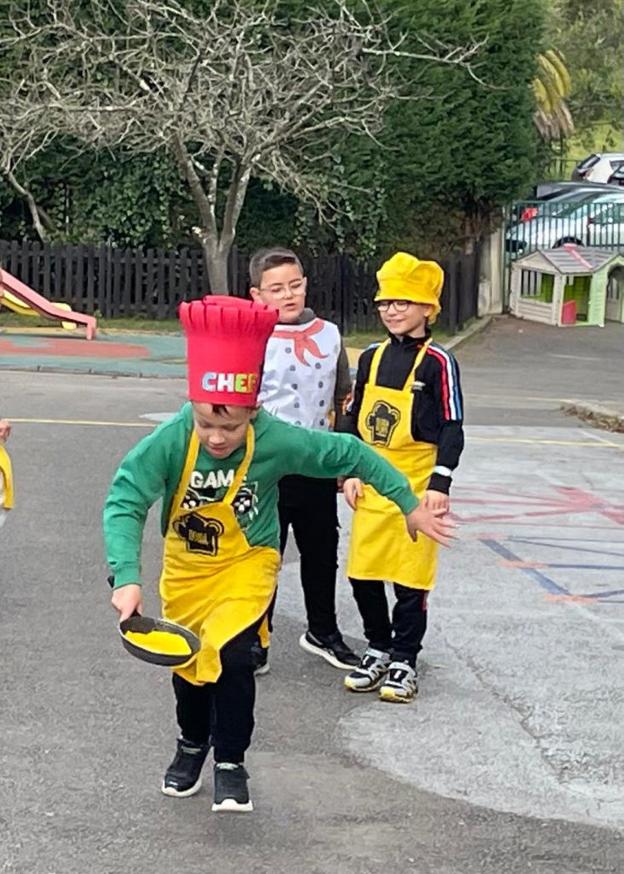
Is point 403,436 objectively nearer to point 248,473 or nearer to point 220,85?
point 248,473

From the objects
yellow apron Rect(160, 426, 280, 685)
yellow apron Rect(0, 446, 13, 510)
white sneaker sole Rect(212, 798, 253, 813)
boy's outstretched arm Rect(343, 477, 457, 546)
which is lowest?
white sneaker sole Rect(212, 798, 253, 813)

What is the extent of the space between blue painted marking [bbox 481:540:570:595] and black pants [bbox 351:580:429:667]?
1.78 metres

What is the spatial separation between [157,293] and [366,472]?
64.4 feet

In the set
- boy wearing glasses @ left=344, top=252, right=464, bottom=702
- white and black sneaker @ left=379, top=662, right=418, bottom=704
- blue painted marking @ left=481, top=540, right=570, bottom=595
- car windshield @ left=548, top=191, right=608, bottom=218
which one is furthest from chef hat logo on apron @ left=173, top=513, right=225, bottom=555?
car windshield @ left=548, top=191, right=608, bottom=218

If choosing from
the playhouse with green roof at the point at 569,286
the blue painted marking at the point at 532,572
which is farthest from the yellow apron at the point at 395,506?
the playhouse with green roof at the point at 569,286

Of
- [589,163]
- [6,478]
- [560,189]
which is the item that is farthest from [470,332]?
[589,163]

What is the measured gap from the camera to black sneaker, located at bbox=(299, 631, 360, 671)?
20.6ft

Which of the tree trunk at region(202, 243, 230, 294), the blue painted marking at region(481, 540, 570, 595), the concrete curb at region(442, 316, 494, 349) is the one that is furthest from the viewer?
the concrete curb at region(442, 316, 494, 349)

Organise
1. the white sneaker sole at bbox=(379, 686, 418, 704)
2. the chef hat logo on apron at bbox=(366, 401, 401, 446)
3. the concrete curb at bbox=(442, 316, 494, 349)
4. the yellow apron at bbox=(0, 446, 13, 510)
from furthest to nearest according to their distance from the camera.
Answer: the concrete curb at bbox=(442, 316, 494, 349), the yellow apron at bbox=(0, 446, 13, 510), the chef hat logo on apron at bbox=(366, 401, 401, 446), the white sneaker sole at bbox=(379, 686, 418, 704)

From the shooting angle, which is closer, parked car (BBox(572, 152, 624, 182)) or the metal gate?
the metal gate

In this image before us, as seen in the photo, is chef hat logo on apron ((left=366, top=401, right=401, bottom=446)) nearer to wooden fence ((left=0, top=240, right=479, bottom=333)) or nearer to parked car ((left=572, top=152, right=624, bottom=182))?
wooden fence ((left=0, top=240, right=479, bottom=333))

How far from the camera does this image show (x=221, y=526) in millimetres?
4633

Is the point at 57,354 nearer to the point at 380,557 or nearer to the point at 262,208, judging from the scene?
the point at 262,208

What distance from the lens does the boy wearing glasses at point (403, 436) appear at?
5848mm
